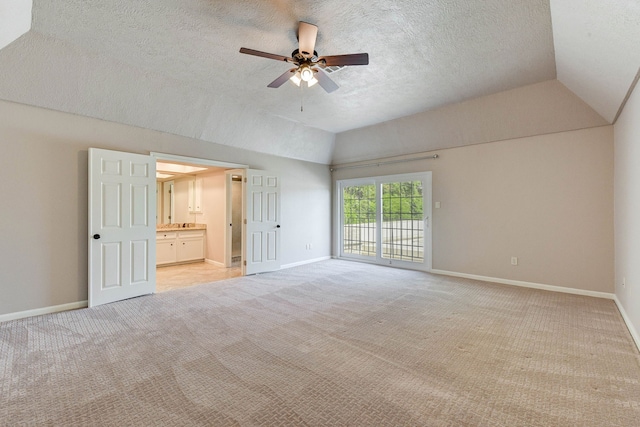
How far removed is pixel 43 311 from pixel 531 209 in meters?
7.08

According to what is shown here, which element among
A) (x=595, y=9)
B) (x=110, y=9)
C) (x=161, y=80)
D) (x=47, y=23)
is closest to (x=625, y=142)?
(x=595, y=9)

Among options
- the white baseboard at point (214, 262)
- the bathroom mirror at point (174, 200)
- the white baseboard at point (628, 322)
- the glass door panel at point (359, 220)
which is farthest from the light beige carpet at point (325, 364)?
the bathroom mirror at point (174, 200)

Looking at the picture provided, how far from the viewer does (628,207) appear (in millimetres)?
3029

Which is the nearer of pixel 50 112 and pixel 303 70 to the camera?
pixel 303 70

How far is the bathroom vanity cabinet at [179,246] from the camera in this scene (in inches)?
249

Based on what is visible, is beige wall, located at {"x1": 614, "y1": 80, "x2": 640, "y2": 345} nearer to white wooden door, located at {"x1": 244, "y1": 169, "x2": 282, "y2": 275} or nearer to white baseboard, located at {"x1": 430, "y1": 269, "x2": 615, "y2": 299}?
white baseboard, located at {"x1": 430, "y1": 269, "x2": 615, "y2": 299}

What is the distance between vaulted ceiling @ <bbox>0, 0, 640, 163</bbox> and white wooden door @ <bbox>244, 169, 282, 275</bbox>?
149 cm

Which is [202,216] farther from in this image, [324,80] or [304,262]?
[324,80]

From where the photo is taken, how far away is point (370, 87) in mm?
4094

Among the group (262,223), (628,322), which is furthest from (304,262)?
(628,322)

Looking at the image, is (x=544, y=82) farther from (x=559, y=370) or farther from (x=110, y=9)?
→ (x=110, y=9)

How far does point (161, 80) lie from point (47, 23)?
121cm

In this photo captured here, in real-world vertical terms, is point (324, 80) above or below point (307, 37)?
below

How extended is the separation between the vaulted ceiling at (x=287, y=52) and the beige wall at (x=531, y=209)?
0.76 meters
